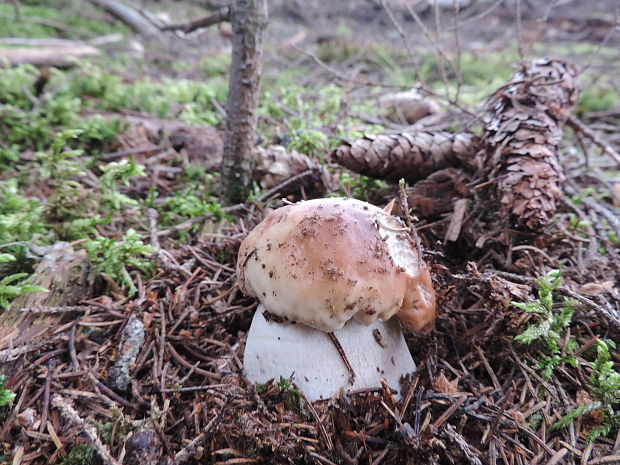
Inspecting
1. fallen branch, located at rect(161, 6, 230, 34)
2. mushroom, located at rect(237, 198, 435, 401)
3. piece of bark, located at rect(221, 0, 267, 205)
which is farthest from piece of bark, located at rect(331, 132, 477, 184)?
fallen branch, located at rect(161, 6, 230, 34)

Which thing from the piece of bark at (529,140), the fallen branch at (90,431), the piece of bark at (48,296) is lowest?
the piece of bark at (48,296)

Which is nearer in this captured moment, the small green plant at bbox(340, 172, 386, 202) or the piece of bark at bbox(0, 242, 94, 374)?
the piece of bark at bbox(0, 242, 94, 374)

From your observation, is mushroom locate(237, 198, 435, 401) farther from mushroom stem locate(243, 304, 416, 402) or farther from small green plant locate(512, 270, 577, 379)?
small green plant locate(512, 270, 577, 379)

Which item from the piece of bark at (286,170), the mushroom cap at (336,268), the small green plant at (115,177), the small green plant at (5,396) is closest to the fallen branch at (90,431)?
the small green plant at (5,396)

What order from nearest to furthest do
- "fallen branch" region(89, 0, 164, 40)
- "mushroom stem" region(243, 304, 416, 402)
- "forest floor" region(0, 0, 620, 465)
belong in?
"forest floor" region(0, 0, 620, 465) < "mushroom stem" region(243, 304, 416, 402) < "fallen branch" region(89, 0, 164, 40)

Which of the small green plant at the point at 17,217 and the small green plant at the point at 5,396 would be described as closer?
the small green plant at the point at 5,396

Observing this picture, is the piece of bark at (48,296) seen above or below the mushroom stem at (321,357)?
below

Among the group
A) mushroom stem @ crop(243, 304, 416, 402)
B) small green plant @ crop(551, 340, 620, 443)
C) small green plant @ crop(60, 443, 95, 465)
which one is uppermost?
small green plant @ crop(551, 340, 620, 443)

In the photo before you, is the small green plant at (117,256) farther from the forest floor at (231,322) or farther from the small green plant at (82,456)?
the small green plant at (82,456)
